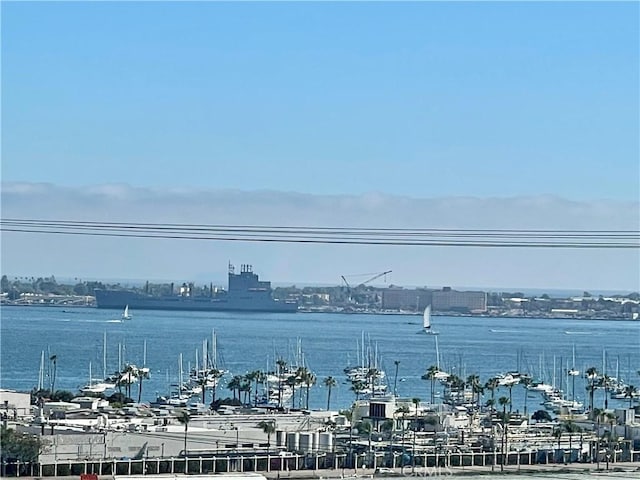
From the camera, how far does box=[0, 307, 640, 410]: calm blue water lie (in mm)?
38125

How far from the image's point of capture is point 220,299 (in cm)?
8325

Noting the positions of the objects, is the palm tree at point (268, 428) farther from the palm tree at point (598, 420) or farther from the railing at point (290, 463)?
the palm tree at point (598, 420)

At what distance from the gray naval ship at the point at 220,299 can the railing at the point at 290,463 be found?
64198mm

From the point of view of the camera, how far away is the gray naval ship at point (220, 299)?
81000 millimetres

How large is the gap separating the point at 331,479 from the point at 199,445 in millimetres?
2107

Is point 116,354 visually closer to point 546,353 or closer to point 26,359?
point 26,359

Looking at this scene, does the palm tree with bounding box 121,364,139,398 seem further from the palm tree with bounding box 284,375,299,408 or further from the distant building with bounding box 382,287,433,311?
the distant building with bounding box 382,287,433,311

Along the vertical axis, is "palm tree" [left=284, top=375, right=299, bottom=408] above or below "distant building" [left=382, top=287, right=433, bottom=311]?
below

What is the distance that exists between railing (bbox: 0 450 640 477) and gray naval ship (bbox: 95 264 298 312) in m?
64.2

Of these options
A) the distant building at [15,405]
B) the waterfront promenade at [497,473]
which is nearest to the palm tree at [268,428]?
the waterfront promenade at [497,473]

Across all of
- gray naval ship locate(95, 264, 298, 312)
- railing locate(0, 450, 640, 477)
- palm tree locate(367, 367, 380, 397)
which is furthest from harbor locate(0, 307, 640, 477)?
gray naval ship locate(95, 264, 298, 312)

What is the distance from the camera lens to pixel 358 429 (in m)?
18.8

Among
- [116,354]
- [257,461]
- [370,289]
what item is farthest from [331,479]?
[370,289]

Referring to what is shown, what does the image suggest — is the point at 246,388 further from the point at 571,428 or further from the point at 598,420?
the point at 571,428
